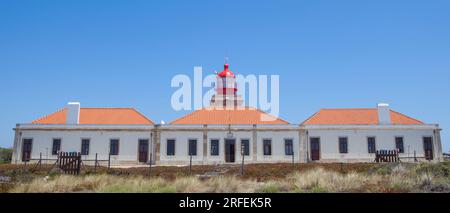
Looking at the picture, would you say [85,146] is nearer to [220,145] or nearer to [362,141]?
[220,145]

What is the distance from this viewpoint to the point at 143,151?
29438 mm

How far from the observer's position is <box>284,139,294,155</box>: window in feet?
95.6

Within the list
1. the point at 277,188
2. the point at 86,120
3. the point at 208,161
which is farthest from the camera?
the point at 86,120

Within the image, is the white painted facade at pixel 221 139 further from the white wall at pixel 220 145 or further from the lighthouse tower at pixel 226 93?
the lighthouse tower at pixel 226 93

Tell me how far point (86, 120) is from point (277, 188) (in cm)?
2348

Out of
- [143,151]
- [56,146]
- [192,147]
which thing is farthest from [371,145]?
[56,146]

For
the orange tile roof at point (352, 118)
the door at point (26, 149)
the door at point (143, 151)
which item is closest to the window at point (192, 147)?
the door at point (143, 151)

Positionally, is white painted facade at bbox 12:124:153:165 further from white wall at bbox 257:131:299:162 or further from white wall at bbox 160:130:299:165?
white wall at bbox 257:131:299:162

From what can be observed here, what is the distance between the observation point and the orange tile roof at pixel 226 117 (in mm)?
31219

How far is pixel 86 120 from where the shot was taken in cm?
3153

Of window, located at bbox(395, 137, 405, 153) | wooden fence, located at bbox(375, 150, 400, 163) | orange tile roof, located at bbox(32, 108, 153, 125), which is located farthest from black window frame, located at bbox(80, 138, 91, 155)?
window, located at bbox(395, 137, 405, 153)

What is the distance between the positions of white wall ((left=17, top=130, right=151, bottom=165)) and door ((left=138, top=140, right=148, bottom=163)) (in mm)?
316
